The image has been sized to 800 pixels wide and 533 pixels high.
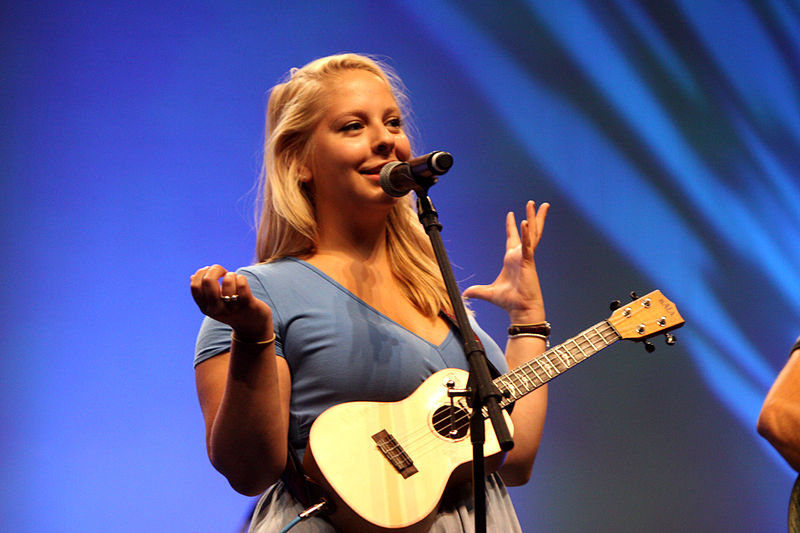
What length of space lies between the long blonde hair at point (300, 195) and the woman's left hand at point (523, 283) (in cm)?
15

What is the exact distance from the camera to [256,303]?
1.17 m

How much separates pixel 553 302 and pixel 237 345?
210cm

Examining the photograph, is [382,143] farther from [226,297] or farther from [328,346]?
[226,297]

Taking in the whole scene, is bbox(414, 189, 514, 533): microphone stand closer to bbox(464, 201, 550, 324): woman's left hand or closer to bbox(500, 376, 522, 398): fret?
bbox(500, 376, 522, 398): fret

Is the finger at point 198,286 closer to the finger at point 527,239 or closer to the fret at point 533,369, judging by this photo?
the fret at point 533,369

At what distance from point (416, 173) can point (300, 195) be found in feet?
1.58

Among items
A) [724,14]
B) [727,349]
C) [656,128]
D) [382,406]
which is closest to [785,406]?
[382,406]

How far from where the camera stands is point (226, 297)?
1125 mm

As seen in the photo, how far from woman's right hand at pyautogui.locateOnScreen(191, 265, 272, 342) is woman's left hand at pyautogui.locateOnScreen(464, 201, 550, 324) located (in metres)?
0.74

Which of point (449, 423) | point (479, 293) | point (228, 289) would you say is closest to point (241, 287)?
point (228, 289)

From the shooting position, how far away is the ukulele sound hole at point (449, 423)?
4.64 feet

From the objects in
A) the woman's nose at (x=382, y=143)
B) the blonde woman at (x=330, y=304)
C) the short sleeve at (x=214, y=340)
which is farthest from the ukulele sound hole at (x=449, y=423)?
the woman's nose at (x=382, y=143)

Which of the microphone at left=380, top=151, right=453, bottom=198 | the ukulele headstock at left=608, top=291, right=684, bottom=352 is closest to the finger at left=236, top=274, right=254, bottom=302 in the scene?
the microphone at left=380, top=151, right=453, bottom=198

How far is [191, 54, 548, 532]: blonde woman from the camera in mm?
1271
